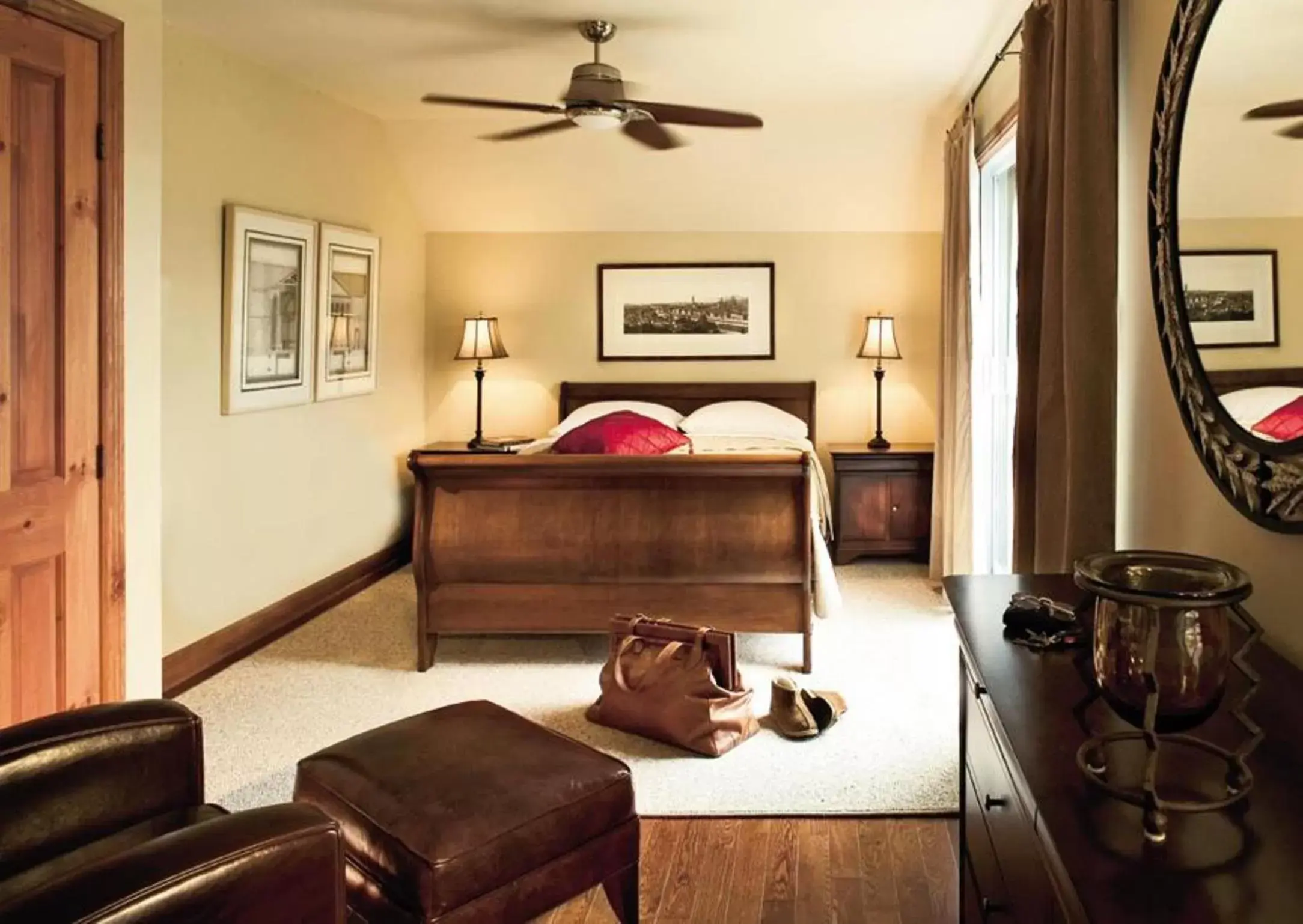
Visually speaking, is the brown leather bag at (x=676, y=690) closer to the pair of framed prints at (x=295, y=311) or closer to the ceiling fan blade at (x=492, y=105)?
the pair of framed prints at (x=295, y=311)

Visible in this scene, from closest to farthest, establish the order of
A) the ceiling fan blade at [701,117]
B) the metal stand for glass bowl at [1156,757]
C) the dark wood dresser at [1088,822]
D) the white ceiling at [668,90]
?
the dark wood dresser at [1088,822] < the metal stand for glass bowl at [1156,757] < the white ceiling at [668,90] < the ceiling fan blade at [701,117]

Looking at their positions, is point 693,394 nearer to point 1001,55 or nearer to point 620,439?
point 620,439

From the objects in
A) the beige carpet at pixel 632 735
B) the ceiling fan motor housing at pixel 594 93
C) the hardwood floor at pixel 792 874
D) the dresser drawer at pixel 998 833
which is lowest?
the hardwood floor at pixel 792 874

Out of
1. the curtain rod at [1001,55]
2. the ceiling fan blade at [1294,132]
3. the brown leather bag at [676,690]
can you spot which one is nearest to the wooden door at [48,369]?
the brown leather bag at [676,690]

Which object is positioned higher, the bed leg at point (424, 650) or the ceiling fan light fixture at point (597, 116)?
the ceiling fan light fixture at point (597, 116)

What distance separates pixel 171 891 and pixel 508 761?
973 millimetres

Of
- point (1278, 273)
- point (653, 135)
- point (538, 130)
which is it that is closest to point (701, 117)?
point (653, 135)

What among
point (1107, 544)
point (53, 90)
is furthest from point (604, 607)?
point (53, 90)

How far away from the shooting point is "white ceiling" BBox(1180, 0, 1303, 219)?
4.95 ft

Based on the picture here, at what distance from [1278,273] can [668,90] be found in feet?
12.7

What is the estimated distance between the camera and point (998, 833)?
153cm

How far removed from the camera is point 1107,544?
227 centimetres

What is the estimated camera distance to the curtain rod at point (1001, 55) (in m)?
3.78

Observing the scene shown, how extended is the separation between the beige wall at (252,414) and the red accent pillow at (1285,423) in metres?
3.62
